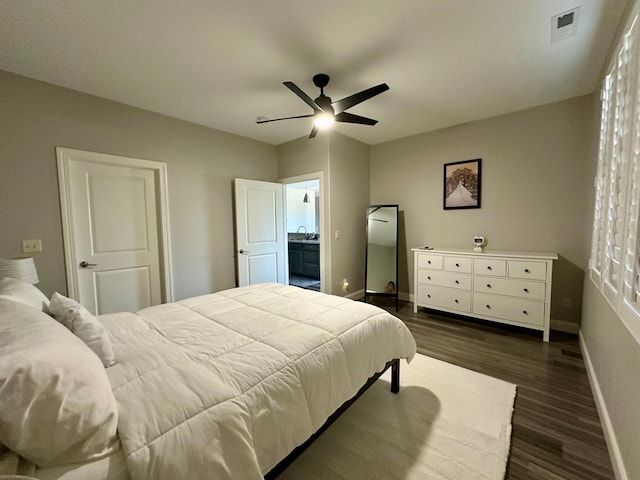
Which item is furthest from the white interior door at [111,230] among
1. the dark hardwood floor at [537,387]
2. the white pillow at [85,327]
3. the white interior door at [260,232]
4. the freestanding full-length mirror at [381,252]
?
the dark hardwood floor at [537,387]

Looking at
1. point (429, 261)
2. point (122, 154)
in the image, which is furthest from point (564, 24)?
point (122, 154)

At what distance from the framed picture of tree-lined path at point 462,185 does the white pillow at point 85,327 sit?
154 inches

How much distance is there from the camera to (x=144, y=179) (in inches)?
118

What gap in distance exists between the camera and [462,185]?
3574mm

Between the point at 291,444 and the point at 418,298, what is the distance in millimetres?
2936

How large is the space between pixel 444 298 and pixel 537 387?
4.75 ft

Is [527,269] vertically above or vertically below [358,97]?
below

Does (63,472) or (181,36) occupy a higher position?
(181,36)

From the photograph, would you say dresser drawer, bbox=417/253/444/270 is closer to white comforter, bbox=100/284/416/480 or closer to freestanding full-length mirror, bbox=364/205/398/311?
freestanding full-length mirror, bbox=364/205/398/311

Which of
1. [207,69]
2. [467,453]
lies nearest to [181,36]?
[207,69]

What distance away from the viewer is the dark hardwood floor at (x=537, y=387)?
141 centimetres

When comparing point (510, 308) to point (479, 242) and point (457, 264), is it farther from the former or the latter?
point (479, 242)

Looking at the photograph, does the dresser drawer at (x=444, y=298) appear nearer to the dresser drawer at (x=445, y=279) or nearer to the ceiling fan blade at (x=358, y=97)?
the dresser drawer at (x=445, y=279)

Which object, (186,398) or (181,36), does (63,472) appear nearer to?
(186,398)
